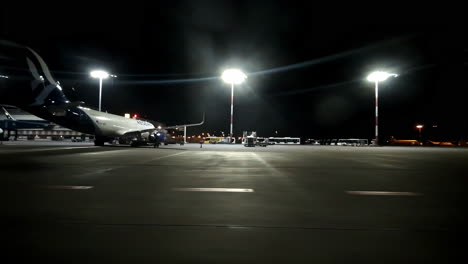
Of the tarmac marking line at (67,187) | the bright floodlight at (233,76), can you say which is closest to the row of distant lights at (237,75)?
the bright floodlight at (233,76)

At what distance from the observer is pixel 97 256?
11.2ft

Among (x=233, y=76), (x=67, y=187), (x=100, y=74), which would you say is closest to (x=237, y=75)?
(x=233, y=76)

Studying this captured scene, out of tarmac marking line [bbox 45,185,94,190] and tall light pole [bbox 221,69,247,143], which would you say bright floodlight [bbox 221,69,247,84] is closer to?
tall light pole [bbox 221,69,247,143]

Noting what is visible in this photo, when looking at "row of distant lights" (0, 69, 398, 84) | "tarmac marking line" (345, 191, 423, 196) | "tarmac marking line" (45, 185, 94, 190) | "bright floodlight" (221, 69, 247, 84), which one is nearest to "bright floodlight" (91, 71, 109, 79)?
"row of distant lights" (0, 69, 398, 84)

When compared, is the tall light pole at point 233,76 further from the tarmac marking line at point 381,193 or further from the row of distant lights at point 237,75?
the tarmac marking line at point 381,193

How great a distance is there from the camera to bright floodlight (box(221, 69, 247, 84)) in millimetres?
52094

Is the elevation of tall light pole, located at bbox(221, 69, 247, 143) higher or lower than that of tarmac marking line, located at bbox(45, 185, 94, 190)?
higher

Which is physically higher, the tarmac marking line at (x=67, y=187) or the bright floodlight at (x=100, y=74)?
the bright floodlight at (x=100, y=74)

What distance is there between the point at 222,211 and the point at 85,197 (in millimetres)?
3320

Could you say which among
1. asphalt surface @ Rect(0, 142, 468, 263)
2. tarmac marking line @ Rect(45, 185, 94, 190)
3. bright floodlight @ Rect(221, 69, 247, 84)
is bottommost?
asphalt surface @ Rect(0, 142, 468, 263)

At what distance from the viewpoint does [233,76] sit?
52.0 meters

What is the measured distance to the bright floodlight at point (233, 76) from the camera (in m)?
52.1

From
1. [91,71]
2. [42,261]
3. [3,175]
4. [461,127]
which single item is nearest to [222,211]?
[42,261]

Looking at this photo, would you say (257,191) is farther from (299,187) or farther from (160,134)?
(160,134)
